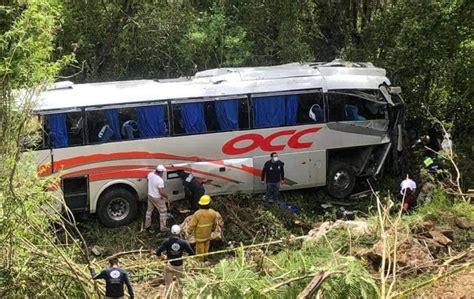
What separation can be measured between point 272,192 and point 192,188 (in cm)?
183

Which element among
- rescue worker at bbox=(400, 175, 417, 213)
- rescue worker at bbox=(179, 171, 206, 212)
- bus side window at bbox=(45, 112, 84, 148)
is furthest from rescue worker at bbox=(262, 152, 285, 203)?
bus side window at bbox=(45, 112, 84, 148)

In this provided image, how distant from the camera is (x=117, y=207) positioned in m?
12.9

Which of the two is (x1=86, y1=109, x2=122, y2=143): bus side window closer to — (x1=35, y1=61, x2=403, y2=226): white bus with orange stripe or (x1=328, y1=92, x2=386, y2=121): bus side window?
(x1=35, y1=61, x2=403, y2=226): white bus with orange stripe

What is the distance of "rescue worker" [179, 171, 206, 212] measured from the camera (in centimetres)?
1255

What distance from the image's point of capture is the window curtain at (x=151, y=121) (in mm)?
12578

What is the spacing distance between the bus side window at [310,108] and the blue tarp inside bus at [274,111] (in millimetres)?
126

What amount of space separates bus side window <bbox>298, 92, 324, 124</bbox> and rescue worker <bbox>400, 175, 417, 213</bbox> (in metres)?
2.28

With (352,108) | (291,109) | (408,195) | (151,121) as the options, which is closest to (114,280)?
(151,121)

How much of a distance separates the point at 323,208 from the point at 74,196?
521cm

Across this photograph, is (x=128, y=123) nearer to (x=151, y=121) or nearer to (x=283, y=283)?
(x=151, y=121)

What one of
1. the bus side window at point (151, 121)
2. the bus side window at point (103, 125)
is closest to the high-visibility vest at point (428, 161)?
the bus side window at point (151, 121)

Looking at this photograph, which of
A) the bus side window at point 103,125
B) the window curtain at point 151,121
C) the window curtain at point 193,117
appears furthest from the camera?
the window curtain at point 193,117

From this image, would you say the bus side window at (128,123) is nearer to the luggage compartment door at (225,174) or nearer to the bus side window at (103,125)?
the bus side window at (103,125)

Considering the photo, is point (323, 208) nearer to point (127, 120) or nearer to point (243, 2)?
point (127, 120)
